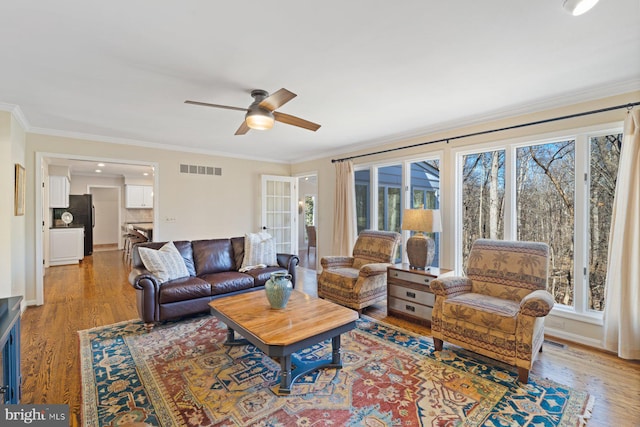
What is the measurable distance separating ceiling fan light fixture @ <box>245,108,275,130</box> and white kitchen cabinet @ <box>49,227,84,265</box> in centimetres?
701

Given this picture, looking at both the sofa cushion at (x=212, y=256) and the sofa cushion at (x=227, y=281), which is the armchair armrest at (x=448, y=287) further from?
the sofa cushion at (x=212, y=256)

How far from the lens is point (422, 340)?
2.95 meters

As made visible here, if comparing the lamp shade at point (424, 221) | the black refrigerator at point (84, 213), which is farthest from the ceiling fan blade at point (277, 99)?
the black refrigerator at point (84, 213)

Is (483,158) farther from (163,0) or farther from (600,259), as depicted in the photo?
(163,0)

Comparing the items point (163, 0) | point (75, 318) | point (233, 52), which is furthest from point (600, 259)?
point (75, 318)

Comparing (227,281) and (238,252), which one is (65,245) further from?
(227,281)

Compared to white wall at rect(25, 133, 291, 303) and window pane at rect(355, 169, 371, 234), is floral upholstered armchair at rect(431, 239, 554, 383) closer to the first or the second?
window pane at rect(355, 169, 371, 234)

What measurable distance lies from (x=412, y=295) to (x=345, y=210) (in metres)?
2.24

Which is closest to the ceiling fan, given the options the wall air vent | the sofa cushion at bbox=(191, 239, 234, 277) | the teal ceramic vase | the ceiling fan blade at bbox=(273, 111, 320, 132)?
the ceiling fan blade at bbox=(273, 111, 320, 132)

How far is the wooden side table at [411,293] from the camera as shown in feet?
10.8

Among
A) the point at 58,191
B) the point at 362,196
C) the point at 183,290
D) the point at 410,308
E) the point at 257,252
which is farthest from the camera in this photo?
the point at 58,191

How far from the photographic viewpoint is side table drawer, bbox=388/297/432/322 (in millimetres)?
3291

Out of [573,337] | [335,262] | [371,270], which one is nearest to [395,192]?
[335,262]

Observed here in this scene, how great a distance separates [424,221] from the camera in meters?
3.53
